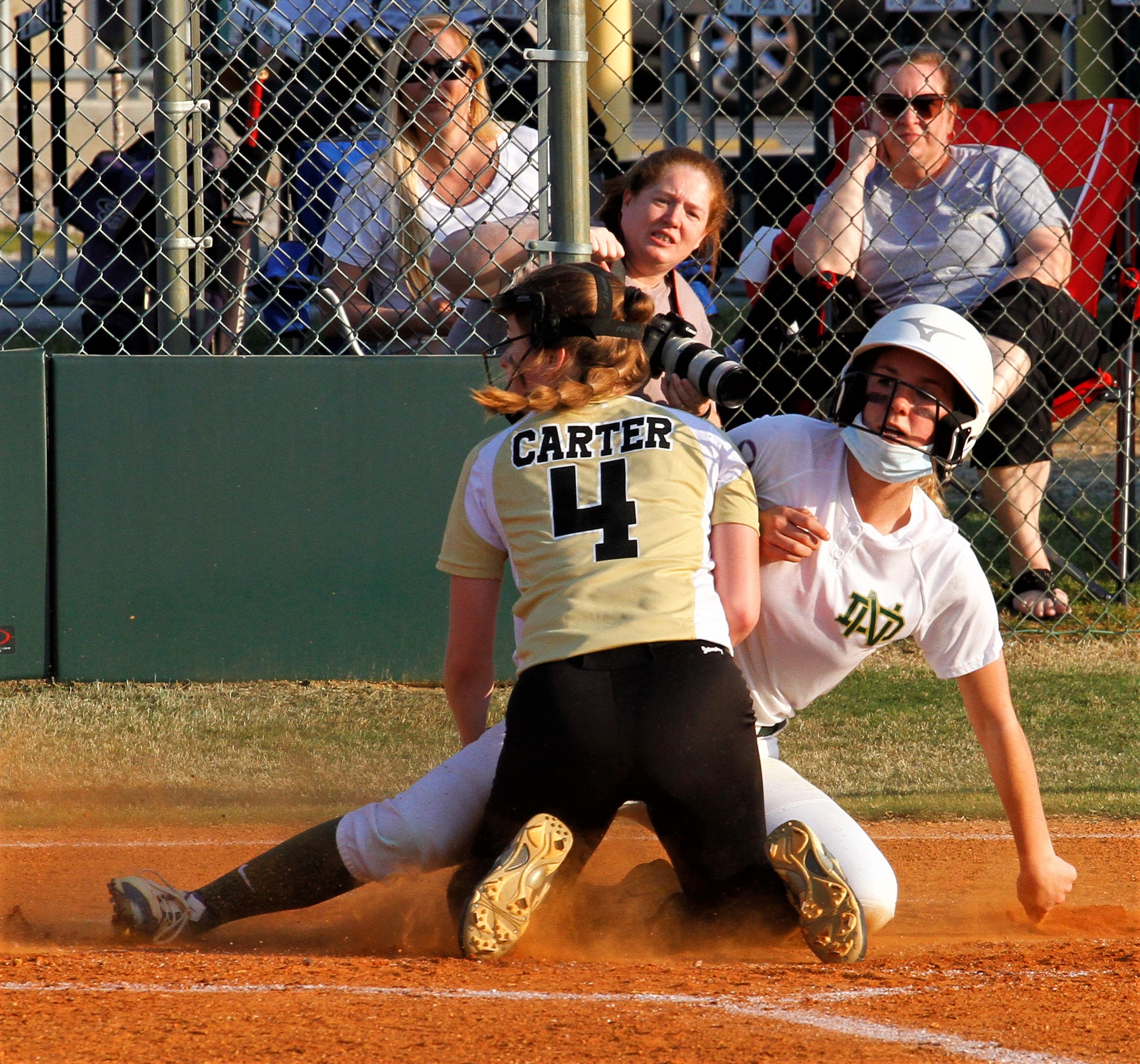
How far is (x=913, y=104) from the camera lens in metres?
5.72

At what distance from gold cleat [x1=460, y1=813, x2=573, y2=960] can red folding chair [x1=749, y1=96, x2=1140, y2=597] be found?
3.80m

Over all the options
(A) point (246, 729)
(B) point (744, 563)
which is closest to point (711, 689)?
(B) point (744, 563)

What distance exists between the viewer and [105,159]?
8.45 m

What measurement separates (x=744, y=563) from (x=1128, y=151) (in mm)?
4479

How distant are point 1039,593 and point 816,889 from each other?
3.67 metres

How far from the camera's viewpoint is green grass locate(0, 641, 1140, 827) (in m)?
4.15

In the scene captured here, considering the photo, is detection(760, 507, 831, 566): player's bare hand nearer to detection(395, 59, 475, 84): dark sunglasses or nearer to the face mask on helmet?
the face mask on helmet

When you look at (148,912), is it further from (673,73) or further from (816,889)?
(673,73)

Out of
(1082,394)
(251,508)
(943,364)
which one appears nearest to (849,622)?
(943,364)

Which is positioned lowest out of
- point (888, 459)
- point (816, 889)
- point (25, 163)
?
point (816, 889)

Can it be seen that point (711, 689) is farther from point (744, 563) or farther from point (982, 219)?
point (982, 219)

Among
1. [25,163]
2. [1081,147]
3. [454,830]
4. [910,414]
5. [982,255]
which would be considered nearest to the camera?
[454,830]

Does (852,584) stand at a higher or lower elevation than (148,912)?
higher

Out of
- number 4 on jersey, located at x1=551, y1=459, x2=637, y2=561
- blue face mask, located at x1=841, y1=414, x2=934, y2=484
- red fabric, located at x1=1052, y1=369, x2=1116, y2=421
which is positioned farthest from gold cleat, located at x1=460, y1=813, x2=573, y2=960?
red fabric, located at x1=1052, y1=369, x2=1116, y2=421
